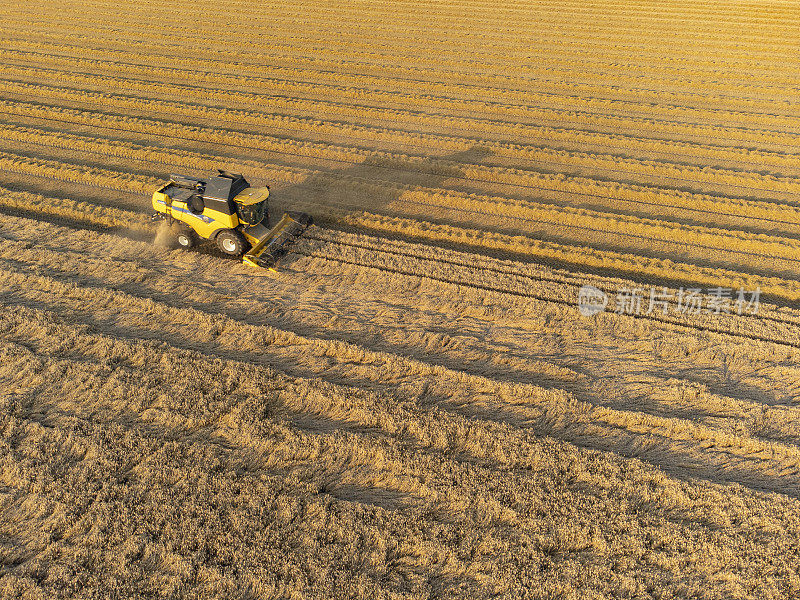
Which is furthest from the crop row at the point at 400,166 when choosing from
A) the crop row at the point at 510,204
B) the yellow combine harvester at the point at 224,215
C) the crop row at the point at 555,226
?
the yellow combine harvester at the point at 224,215

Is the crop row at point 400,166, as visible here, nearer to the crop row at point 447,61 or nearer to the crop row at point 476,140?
the crop row at point 476,140

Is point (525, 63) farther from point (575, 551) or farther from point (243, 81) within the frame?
point (575, 551)

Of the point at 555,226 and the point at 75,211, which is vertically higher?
the point at 555,226

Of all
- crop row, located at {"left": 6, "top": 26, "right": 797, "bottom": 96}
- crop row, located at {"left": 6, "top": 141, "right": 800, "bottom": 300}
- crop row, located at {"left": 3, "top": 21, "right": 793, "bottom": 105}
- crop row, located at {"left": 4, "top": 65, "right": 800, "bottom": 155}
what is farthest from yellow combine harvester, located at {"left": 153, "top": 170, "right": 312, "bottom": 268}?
crop row, located at {"left": 3, "top": 21, "right": 793, "bottom": 105}

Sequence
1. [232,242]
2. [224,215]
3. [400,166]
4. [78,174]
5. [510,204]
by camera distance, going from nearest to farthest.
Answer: [224,215] < [232,242] < [510,204] < [78,174] < [400,166]

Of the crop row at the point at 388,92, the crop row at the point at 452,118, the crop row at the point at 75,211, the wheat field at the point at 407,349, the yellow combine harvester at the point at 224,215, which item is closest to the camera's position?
the wheat field at the point at 407,349

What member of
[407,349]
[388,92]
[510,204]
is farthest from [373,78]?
[407,349]

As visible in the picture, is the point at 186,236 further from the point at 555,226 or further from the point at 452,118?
the point at 452,118
